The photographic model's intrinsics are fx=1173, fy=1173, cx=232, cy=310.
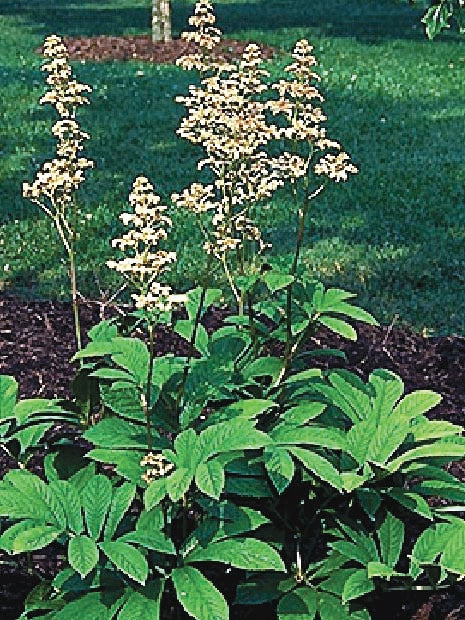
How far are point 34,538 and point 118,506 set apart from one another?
0.71ft

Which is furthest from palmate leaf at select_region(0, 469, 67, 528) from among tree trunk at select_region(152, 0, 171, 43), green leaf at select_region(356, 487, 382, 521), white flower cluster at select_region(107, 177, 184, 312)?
tree trunk at select_region(152, 0, 171, 43)

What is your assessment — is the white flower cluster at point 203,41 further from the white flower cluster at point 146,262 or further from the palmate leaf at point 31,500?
the palmate leaf at point 31,500

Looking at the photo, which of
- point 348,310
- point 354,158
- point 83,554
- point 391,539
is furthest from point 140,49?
point 83,554

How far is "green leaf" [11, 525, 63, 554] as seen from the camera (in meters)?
2.26

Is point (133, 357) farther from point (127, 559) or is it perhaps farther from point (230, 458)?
point (127, 559)

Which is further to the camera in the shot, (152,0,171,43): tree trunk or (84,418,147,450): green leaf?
(152,0,171,43): tree trunk

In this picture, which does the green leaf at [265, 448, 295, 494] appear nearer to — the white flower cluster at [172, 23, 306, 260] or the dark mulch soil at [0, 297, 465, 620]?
Result: the white flower cluster at [172, 23, 306, 260]

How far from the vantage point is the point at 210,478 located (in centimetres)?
227

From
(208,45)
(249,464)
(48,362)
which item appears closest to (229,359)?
(249,464)

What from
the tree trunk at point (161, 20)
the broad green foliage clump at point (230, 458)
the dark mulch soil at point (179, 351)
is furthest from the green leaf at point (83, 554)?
the tree trunk at point (161, 20)

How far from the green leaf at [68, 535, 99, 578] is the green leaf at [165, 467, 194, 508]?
0.60 feet

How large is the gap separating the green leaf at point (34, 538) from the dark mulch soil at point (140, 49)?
11442 mm

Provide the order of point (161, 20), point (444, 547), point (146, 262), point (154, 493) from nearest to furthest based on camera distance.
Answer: point (146, 262) → point (154, 493) → point (444, 547) → point (161, 20)

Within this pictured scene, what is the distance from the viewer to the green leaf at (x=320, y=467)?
8.00 ft
